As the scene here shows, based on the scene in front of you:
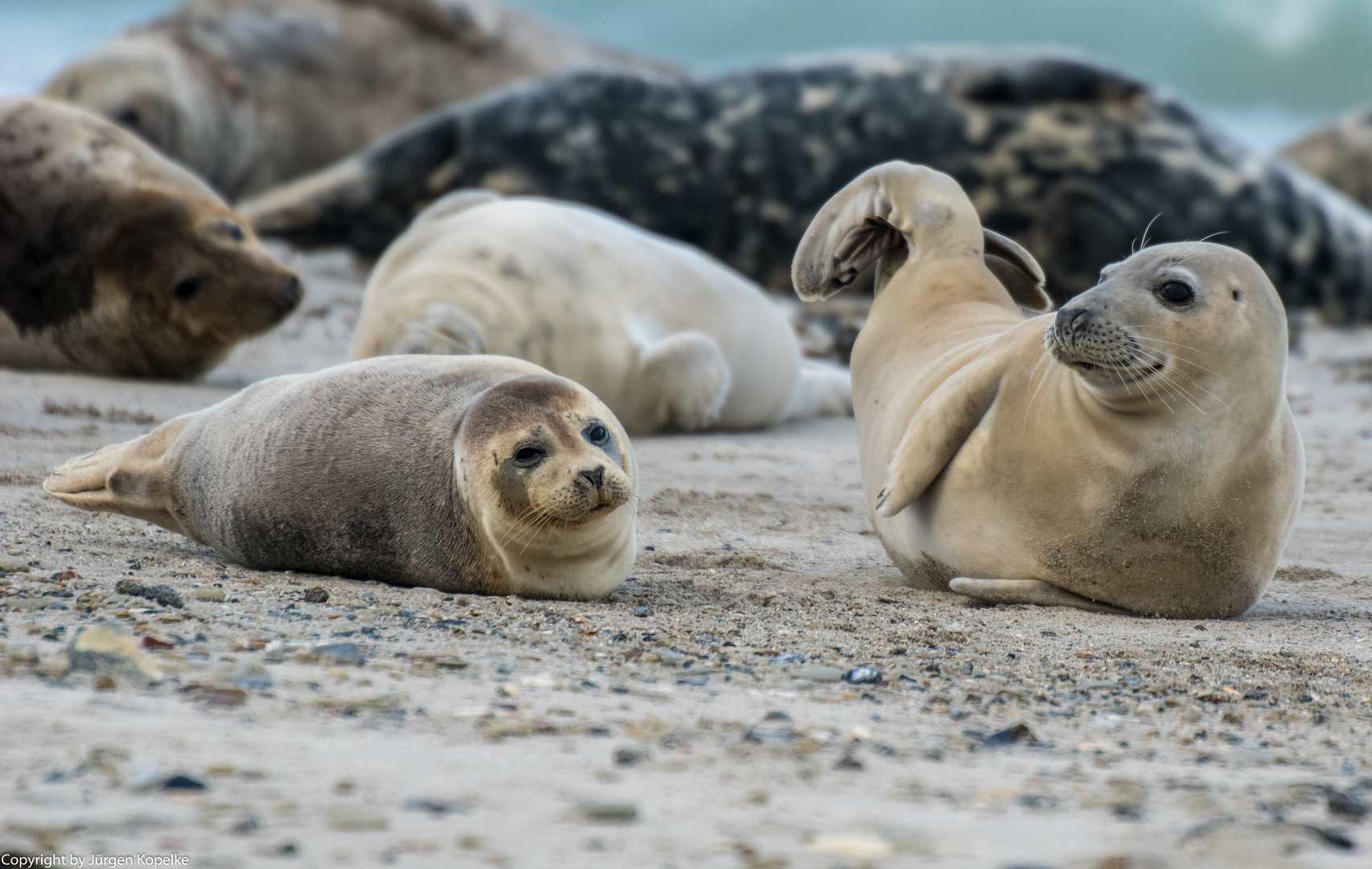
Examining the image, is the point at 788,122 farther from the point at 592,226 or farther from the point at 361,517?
the point at 361,517

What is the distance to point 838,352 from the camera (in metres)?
6.88

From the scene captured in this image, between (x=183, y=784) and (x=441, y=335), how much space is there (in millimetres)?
3288

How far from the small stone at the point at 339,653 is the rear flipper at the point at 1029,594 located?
120 centimetres

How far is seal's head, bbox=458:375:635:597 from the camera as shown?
9.26 feet

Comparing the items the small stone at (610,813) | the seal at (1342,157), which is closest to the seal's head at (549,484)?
the small stone at (610,813)

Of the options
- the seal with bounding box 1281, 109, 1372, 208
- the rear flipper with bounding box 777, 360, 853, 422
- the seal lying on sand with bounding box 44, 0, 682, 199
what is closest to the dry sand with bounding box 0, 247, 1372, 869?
the rear flipper with bounding box 777, 360, 853, 422

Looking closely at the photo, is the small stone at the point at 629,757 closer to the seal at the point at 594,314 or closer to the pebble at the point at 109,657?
the pebble at the point at 109,657

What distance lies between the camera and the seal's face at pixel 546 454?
9.21ft

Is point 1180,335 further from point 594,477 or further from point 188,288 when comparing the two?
point 188,288

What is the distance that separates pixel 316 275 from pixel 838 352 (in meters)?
2.61

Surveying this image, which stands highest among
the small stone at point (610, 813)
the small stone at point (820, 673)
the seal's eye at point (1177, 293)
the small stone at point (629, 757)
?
the seal's eye at point (1177, 293)

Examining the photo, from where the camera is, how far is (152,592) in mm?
2576

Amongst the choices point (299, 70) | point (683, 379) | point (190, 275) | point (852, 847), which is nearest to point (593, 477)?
point (852, 847)

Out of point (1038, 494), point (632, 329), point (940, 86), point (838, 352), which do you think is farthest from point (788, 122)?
point (1038, 494)
